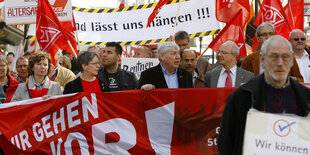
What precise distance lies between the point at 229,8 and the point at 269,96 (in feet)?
19.8

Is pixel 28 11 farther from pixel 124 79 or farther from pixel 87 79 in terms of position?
pixel 87 79

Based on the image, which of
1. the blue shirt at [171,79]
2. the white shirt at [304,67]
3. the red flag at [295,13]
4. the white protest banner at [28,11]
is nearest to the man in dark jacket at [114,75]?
the blue shirt at [171,79]

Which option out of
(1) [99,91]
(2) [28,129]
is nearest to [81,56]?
(1) [99,91]

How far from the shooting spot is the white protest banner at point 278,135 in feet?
13.1

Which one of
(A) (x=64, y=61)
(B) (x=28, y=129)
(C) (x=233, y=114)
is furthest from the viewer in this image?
(A) (x=64, y=61)

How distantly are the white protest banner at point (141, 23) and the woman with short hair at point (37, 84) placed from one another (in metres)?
4.10

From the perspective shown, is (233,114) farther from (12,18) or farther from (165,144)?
(12,18)

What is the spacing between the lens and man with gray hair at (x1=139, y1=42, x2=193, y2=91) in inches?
270

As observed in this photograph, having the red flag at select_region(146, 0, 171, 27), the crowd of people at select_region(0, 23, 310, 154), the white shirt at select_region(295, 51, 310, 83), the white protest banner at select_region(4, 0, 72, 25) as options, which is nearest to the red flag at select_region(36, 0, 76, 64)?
the crowd of people at select_region(0, 23, 310, 154)

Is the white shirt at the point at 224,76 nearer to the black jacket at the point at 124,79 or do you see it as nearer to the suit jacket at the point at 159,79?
the suit jacket at the point at 159,79

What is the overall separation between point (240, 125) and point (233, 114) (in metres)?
0.10

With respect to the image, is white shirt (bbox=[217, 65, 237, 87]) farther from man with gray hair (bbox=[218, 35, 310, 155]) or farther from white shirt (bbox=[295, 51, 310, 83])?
man with gray hair (bbox=[218, 35, 310, 155])

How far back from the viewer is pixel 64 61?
9859mm

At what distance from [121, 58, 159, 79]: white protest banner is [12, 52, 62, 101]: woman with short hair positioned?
281 centimetres
